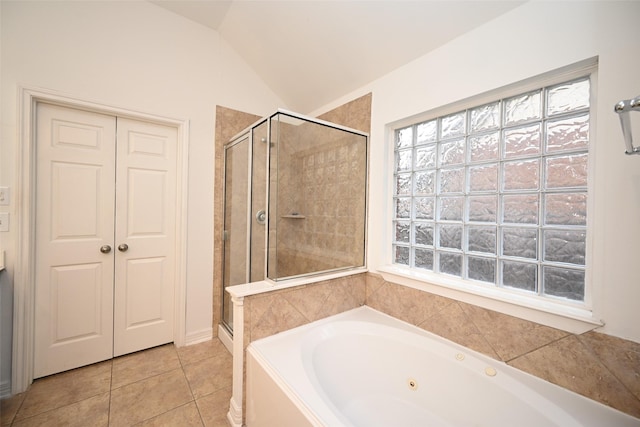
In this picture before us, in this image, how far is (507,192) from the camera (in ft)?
4.62

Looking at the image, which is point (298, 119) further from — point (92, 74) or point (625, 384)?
point (625, 384)

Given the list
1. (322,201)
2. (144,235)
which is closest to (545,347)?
(322,201)

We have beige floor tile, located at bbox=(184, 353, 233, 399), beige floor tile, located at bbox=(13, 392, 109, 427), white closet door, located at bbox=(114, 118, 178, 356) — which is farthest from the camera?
white closet door, located at bbox=(114, 118, 178, 356)

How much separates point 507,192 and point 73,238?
295 cm

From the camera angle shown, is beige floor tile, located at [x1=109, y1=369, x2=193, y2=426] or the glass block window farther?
beige floor tile, located at [x1=109, y1=369, x2=193, y2=426]

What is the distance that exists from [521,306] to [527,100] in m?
1.09

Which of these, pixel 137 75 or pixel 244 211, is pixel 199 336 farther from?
pixel 137 75

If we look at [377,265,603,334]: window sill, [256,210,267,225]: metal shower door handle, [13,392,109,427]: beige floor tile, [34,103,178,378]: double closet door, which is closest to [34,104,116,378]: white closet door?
[34,103,178,378]: double closet door

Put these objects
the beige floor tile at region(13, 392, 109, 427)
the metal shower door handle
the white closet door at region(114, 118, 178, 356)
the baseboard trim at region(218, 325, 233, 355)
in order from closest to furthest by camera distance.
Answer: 1. the beige floor tile at region(13, 392, 109, 427)
2. the metal shower door handle
3. the white closet door at region(114, 118, 178, 356)
4. the baseboard trim at region(218, 325, 233, 355)

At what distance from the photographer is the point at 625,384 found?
3.25 ft

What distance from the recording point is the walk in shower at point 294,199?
5.89 ft

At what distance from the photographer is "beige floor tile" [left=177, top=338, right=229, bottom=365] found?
205 cm

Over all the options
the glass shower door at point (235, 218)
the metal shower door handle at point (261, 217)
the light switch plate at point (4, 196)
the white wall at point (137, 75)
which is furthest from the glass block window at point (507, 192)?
the light switch plate at point (4, 196)

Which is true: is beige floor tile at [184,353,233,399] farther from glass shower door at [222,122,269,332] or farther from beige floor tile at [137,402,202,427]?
glass shower door at [222,122,269,332]
